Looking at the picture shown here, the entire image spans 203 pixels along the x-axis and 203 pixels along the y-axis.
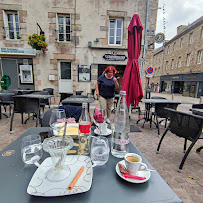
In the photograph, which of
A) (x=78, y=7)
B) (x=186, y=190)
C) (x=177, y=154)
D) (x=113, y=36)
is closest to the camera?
(x=186, y=190)

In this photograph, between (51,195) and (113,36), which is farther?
(113,36)

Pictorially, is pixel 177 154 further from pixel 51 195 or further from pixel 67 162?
pixel 51 195

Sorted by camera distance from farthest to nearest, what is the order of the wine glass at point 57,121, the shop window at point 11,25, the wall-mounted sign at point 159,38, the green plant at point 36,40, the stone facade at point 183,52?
the stone facade at point 183,52 < the wall-mounted sign at point 159,38 < the shop window at point 11,25 < the green plant at point 36,40 < the wine glass at point 57,121

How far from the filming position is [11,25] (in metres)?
7.62

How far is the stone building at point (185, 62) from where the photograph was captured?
1506 cm

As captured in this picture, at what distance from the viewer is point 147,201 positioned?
60cm

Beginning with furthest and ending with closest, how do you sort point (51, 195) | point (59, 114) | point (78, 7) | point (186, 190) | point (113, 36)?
point (113, 36) < point (78, 7) < point (186, 190) < point (59, 114) < point (51, 195)

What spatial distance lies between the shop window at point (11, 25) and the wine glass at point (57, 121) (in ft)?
29.7

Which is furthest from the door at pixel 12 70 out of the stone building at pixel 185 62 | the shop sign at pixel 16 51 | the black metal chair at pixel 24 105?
the stone building at pixel 185 62

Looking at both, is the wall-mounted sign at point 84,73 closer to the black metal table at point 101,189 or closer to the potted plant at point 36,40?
the potted plant at point 36,40

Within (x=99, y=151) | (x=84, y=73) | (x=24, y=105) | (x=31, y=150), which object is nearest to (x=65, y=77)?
(x=84, y=73)

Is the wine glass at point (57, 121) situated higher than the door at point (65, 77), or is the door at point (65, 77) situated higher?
the door at point (65, 77)

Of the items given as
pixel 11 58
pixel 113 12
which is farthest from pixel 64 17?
pixel 11 58

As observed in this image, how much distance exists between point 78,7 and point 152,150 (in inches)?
343
